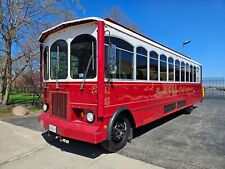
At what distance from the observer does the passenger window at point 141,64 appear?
6.57 meters

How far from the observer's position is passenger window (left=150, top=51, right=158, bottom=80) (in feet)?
24.3

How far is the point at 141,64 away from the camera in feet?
22.2

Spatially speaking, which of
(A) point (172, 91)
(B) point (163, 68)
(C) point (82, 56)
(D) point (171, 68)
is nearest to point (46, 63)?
(C) point (82, 56)

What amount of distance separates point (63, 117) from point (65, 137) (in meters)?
0.46

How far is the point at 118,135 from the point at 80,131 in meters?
1.12

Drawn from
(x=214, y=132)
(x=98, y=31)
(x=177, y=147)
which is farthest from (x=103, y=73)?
(x=214, y=132)

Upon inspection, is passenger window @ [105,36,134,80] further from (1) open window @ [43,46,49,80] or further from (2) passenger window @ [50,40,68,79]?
(1) open window @ [43,46,49,80]

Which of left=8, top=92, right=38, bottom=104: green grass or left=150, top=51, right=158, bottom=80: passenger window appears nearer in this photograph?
left=150, top=51, right=158, bottom=80: passenger window

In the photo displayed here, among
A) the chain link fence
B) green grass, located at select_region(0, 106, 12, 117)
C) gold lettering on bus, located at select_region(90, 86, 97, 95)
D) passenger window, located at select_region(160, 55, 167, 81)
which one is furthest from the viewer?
the chain link fence

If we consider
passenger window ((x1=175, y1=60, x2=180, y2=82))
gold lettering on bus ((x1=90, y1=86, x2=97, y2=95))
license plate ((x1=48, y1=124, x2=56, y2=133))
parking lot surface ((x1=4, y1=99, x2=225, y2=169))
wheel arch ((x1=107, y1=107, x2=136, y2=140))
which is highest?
passenger window ((x1=175, y1=60, x2=180, y2=82))

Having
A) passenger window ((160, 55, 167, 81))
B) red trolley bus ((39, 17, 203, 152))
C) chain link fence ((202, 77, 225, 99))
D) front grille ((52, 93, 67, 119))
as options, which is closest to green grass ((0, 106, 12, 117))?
red trolley bus ((39, 17, 203, 152))

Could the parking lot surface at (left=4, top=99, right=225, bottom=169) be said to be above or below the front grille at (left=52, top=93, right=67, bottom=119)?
→ below

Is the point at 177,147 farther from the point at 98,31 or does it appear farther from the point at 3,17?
the point at 3,17

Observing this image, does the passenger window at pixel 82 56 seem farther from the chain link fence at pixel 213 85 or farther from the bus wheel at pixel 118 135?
the chain link fence at pixel 213 85
